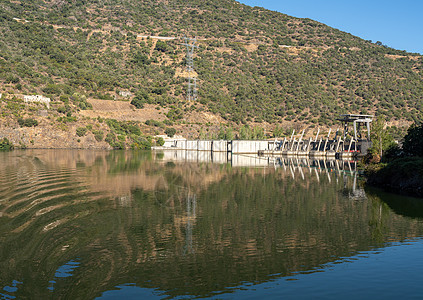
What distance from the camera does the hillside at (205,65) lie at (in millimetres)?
122062

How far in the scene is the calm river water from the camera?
12.1 m

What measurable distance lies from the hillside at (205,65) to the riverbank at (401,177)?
269 ft

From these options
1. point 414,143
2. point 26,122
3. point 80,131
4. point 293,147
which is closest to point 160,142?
point 80,131

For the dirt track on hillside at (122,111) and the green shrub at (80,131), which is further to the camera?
the dirt track on hillside at (122,111)

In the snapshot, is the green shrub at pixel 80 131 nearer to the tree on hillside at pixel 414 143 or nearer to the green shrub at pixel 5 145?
the green shrub at pixel 5 145

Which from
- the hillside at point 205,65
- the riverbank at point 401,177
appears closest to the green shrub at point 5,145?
the hillside at point 205,65

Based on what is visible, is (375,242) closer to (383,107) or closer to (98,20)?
(383,107)

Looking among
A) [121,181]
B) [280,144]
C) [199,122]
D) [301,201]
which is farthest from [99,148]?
[301,201]

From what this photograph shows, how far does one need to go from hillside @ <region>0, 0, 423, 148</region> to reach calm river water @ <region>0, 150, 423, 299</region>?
8392cm

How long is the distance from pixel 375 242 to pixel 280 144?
73490 mm

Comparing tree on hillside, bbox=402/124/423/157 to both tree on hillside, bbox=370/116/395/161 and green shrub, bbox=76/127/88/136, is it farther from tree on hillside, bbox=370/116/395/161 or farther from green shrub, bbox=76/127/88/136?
green shrub, bbox=76/127/88/136

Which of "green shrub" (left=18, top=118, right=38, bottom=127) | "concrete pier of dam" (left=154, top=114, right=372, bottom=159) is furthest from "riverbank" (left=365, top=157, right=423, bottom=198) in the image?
"green shrub" (left=18, top=118, right=38, bottom=127)

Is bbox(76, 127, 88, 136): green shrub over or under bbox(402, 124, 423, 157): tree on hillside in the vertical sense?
over

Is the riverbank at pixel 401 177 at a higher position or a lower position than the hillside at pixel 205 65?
lower
